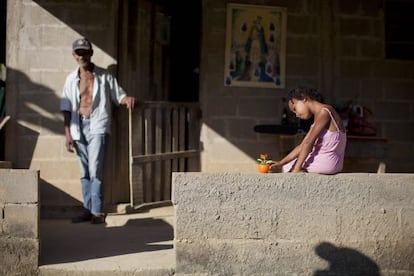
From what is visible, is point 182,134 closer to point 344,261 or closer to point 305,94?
point 305,94

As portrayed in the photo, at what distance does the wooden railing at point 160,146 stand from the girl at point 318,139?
2116 mm

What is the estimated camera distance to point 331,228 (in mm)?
4512

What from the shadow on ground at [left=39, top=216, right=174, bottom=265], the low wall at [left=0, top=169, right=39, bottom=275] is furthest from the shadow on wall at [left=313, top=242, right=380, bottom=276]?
the low wall at [left=0, top=169, right=39, bottom=275]

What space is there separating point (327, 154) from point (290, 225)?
0.66m

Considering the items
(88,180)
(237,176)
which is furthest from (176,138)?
(237,176)

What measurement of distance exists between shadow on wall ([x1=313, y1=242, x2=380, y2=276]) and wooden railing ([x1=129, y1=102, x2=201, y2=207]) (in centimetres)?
264

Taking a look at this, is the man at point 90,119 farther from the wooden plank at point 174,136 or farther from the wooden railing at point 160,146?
the wooden plank at point 174,136

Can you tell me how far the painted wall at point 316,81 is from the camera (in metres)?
7.07

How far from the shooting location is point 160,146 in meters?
6.83

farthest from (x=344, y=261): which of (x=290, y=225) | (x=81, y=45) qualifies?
(x=81, y=45)

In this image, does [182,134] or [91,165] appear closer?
[91,165]

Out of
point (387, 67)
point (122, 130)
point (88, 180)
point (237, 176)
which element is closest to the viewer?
point (237, 176)

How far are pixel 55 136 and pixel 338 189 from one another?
352 centimetres

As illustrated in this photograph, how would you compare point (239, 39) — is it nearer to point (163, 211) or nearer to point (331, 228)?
point (163, 211)
